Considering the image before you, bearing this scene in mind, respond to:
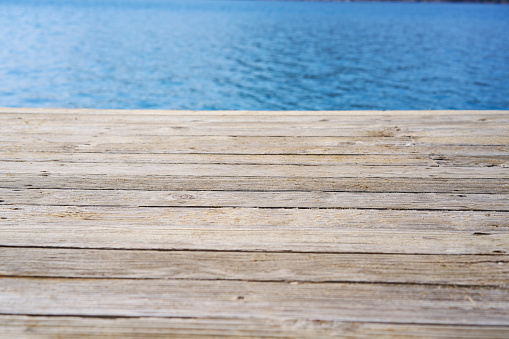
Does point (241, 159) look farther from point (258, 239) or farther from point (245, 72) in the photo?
point (245, 72)

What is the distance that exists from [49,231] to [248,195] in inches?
33.8

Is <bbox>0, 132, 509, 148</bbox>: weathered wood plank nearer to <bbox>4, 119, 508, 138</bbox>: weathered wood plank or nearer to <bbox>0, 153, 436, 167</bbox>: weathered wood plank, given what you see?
<bbox>4, 119, 508, 138</bbox>: weathered wood plank

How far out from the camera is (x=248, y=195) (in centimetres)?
196

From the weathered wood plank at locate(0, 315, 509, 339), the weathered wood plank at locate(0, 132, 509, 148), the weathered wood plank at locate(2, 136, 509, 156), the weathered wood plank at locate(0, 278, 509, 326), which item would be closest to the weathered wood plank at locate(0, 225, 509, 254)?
the weathered wood plank at locate(0, 278, 509, 326)

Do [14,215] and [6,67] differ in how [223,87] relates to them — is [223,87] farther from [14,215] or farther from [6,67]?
[14,215]

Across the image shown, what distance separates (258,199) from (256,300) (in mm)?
704

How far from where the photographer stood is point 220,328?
3.82 ft

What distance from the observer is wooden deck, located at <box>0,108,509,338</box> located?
3.95 ft

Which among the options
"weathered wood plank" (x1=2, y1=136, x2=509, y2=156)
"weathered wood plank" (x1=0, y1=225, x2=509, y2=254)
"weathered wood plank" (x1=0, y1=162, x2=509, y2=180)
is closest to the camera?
"weathered wood plank" (x1=0, y1=225, x2=509, y2=254)

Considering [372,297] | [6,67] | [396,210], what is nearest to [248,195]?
[396,210]

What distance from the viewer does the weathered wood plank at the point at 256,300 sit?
121 cm

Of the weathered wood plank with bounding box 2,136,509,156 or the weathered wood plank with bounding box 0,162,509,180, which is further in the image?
the weathered wood plank with bounding box 2,136,509,156

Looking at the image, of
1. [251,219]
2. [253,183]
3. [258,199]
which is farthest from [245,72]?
[251,219]

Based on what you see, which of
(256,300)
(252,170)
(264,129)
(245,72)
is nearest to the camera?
(256,300)
